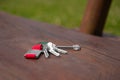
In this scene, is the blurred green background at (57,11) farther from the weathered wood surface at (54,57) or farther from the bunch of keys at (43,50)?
the bunch of keys at (43,50)

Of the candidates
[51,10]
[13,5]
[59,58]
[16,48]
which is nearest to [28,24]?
[16,48]

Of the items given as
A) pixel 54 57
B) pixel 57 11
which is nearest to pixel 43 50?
pixel 54 57

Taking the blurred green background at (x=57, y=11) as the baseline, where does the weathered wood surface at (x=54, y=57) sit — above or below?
above

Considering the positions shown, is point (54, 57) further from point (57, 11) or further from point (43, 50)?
point (57, 11)

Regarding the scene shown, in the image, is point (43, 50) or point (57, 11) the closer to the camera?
point (43, 50)

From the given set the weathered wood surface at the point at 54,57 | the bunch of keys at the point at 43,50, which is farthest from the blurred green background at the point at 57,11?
the bunch of keys at the point at 43,50

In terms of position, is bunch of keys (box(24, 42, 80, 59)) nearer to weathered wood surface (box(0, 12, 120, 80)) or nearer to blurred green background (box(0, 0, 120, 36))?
weathered wood surface (box(0, 12, 120, 80))

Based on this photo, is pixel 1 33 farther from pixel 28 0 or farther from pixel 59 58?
pixel 28 0
